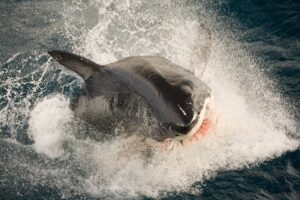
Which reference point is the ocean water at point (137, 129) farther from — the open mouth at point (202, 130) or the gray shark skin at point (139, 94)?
the open mouth at point (202, 130)

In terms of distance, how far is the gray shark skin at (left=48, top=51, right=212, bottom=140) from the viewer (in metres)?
6.15

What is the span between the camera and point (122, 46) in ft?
38.0

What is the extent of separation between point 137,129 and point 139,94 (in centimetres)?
53

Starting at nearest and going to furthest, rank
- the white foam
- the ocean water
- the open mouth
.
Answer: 1. the open mouth
2. the ocean water
3. the white foam

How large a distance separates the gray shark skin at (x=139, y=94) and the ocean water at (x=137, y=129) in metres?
0.45

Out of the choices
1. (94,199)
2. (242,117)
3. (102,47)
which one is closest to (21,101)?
(102,47)

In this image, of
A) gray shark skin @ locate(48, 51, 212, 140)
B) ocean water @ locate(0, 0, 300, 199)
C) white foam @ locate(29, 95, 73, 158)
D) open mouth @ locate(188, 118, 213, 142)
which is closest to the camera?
gray shark skin @ locate(48, 51, 212, 140)

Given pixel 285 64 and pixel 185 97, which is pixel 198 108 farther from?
pixel 285 64

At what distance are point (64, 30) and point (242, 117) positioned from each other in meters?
5.86

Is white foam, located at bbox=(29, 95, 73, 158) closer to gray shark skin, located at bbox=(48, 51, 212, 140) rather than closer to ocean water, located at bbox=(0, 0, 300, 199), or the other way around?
ocean water, located at bbox=(0, 0, 300, 199)

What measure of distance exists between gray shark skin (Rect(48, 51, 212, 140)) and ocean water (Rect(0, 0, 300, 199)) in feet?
1.48

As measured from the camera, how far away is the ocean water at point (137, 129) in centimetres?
740

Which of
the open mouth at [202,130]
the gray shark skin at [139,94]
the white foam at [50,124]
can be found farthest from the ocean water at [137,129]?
the open mouth at [202,130]

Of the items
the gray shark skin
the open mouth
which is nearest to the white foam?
the gray shark skin
